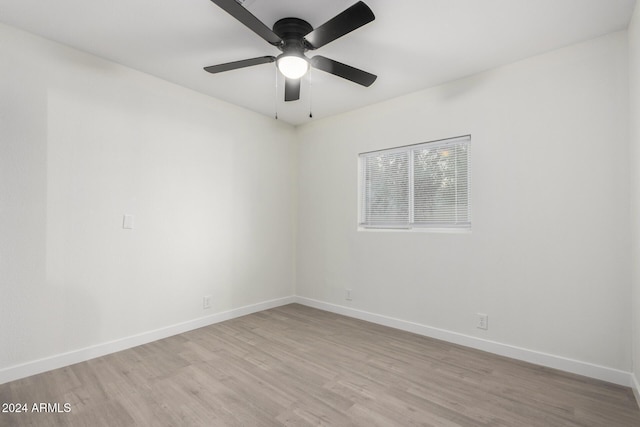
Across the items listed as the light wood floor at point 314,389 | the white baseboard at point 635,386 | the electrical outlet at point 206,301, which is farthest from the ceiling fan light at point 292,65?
the white baseboard at point 635,386

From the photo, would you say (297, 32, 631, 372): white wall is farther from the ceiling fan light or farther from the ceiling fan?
the ceiling fan light

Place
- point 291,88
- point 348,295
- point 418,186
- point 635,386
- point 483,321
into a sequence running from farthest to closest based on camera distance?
point 348,295
point 418,186
point 483,321
point 291,88
point 635,386

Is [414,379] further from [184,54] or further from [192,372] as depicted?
[184,54]

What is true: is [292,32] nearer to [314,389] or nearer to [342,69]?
[342,69]

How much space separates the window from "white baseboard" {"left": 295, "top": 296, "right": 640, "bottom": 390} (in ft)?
3.46

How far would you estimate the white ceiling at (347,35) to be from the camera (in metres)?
1.98

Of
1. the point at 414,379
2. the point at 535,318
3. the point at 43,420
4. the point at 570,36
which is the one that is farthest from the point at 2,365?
the point at 570,36

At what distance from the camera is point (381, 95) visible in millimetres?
3359

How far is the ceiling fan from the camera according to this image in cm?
168

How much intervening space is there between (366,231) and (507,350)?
176cm

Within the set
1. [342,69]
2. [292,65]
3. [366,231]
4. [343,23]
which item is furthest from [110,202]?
[366,231]

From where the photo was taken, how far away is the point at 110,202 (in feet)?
8.87

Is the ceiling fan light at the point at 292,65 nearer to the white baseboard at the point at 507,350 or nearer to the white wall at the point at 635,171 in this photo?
the white wall at the point at 635,171

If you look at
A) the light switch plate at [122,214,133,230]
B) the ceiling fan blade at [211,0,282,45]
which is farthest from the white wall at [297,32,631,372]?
the light switch plate at [122,214,133,230]
